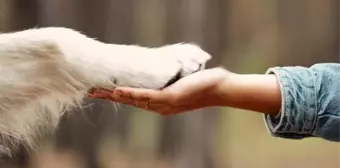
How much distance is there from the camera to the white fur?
782 mm

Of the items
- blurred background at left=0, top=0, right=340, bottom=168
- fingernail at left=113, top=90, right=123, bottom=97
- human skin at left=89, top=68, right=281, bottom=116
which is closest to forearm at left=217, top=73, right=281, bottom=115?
human skin at left=89, top=68, right=281, bottom=116

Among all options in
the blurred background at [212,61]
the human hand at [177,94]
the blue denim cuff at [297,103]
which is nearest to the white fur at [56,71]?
the human hand at [177,94]

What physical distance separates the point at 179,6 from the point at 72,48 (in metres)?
0.75

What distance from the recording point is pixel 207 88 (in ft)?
2.81

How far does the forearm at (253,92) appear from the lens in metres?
0.84

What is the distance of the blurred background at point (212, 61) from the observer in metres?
1.52

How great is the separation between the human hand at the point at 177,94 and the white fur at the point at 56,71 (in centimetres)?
2

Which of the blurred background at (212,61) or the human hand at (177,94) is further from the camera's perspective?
the blurred background at (212,61)

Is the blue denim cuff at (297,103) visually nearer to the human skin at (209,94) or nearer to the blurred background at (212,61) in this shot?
the human skin at (209,94)

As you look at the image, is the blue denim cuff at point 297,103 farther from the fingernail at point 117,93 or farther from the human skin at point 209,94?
the fingernail at point 117,93

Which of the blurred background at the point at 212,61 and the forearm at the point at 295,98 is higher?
the forearm at the point at 295,98

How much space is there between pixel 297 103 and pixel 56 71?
0.31m

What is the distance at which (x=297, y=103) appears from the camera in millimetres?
814

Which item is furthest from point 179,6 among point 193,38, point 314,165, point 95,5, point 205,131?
point 314,165
